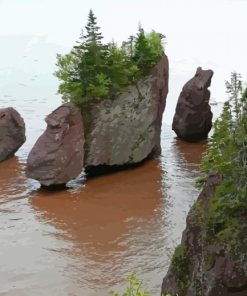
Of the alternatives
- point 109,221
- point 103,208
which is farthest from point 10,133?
point 109,221

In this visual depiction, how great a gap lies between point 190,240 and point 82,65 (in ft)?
31.9

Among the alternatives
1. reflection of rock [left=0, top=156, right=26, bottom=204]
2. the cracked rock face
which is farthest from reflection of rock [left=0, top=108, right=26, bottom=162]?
the cracked rock face

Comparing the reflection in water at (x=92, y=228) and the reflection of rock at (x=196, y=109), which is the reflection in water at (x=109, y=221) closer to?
the reflection in water at (x=92, y=228)

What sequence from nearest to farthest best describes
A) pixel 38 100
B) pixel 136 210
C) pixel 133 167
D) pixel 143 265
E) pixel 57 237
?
pixel 143 265 → pixel 57 237 → pixel 136 210 → pixel 133 167 → pixel 38 100

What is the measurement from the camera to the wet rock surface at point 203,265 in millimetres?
6875

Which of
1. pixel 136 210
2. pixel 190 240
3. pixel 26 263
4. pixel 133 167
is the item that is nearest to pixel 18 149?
pixel 133 167

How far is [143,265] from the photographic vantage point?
451 inches

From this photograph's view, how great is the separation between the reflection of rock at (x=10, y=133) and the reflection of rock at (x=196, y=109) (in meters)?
6.49

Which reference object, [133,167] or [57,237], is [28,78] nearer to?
[133,167]

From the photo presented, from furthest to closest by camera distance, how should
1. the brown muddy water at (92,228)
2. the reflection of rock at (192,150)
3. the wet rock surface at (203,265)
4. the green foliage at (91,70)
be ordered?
the reflection of rock at (192,150), the green foliage at (91,70), the brown muddy water at (92,228), the wet rock surface at (203,265)

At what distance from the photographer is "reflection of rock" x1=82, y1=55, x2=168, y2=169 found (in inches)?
660

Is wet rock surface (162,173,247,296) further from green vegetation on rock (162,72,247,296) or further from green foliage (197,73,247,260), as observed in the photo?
green foliage (197,73,247,260)

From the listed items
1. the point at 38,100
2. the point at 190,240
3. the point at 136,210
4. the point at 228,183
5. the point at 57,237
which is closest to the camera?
the point at 228,183

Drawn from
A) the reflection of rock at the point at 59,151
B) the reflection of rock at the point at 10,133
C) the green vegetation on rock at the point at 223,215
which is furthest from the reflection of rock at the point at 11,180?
the green vegetation on rock at the point at 223,215
